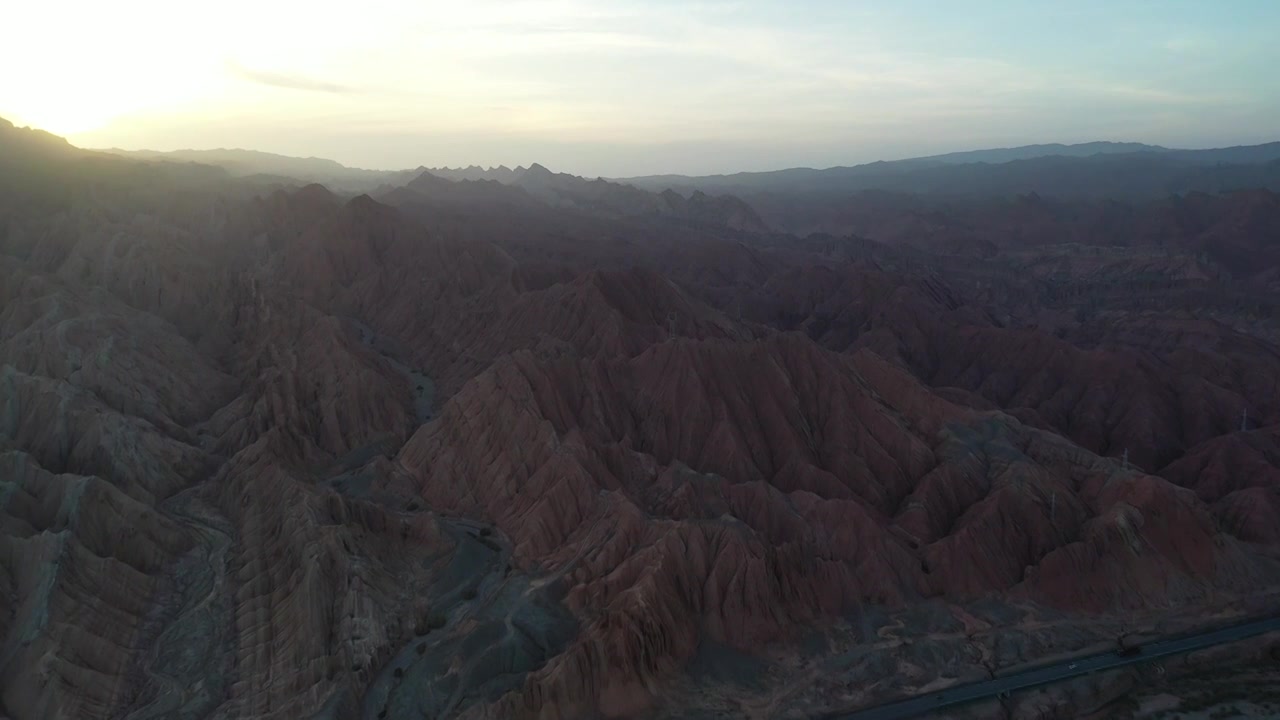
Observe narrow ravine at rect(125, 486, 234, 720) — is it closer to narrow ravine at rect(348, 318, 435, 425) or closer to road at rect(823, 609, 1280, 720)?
narrow ravine at rect(348, 318, 435, 425)

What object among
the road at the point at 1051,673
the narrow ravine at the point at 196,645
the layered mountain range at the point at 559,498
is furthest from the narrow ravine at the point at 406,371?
the road at the point at 1051,673

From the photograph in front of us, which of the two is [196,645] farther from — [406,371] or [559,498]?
[406,371]

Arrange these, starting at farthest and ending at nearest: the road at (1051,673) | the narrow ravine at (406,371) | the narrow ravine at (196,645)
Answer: the narrow ravine at (406,371)
the road at (1051,673)
the narrow ravine at (196,645)

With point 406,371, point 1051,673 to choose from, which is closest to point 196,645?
point 1051,673

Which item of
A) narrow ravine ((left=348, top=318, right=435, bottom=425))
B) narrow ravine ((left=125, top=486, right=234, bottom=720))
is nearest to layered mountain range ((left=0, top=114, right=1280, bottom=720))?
narrow ravine ((left=125, top=486, right=234, bottom=720))

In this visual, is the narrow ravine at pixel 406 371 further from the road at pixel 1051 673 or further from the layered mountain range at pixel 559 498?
the road at pixel 1051 673
